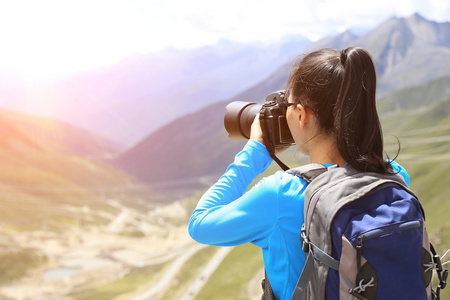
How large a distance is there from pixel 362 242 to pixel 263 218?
395 mm

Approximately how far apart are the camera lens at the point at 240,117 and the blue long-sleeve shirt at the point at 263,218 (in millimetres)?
466

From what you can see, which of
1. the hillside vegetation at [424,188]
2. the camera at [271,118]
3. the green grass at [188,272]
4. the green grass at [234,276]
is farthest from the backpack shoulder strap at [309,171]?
the green grass at [188,272]

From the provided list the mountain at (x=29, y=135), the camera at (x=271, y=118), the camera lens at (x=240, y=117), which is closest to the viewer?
the camera at (x=271, y=118)

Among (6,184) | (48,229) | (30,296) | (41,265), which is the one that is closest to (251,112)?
(30,296)

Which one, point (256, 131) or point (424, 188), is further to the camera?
point (424, 188)

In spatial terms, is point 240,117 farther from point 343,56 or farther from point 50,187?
point 50,187

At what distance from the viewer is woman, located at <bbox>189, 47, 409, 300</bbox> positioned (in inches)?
74.9

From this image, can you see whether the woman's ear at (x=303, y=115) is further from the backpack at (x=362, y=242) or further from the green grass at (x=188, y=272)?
the green grass at (x=188, y=272)

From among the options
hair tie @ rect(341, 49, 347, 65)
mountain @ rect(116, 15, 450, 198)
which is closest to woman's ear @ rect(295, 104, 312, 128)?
Result: hair tie @ rect(341, 49, 347, 65)

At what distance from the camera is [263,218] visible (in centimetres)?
189

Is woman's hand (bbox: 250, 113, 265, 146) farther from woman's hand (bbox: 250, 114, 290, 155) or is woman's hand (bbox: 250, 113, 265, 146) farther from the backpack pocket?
the backpack pocket

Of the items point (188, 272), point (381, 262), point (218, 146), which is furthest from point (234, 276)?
point (218, 146)

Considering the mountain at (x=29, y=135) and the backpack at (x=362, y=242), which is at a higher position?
the backpack at (x=362, y=242)

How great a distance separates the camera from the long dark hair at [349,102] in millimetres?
1938
